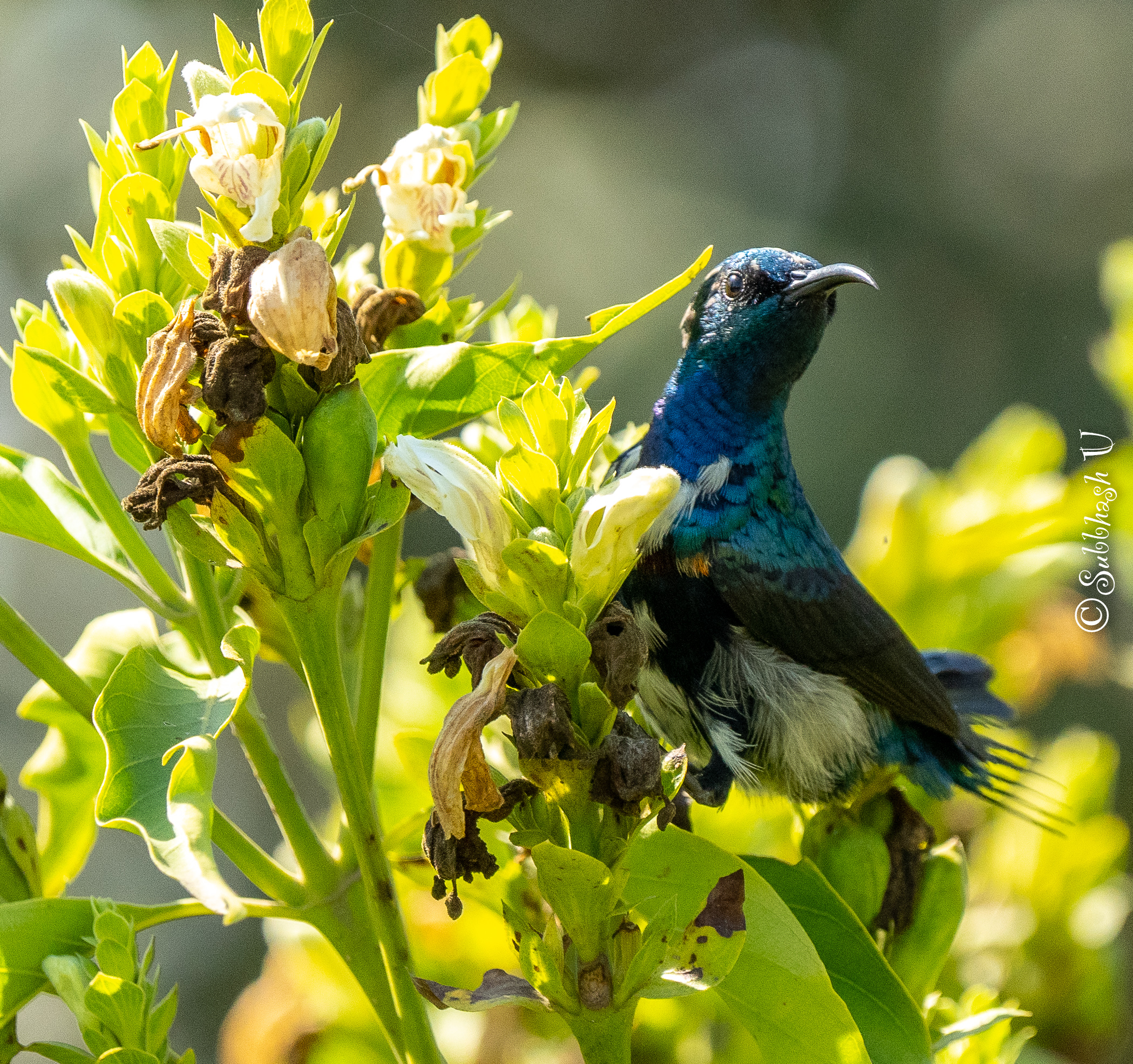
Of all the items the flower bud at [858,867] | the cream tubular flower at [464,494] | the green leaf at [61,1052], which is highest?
the cream tubular flower at [464,494]

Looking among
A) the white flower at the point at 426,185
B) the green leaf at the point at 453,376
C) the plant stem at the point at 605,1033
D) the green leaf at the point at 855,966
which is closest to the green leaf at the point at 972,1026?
the green leaf at the point at 855,966

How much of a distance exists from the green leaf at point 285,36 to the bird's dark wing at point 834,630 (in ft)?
1.92

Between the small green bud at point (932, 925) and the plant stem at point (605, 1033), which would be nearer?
the plant stem at point (605, 1033)

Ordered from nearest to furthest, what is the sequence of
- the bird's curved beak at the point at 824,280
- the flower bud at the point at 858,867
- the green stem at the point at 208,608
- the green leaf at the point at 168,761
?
the green leaf at the point at 168,761 → the green stem at the point at 208,608 → the flower bud at the point at 858,867 → the bird's curved beak at the point at 824,280

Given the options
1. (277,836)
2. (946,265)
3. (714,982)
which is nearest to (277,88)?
(714,982)

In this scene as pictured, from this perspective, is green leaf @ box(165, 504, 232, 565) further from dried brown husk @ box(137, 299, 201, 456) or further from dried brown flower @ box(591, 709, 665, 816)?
dried brown flower @ box(591, 709, 665, 816)

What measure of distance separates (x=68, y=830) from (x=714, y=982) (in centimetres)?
47

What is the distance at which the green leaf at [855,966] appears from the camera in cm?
61

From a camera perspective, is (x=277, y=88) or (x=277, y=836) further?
(x=277, y=836)

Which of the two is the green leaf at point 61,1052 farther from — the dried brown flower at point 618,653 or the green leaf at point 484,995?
the dried brown flower at point 618,653

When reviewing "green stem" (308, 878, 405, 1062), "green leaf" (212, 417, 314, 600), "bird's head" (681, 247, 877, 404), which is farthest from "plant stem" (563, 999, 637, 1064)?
"bird's head" (681, 247, 877, 404)

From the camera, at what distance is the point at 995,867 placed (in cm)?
114

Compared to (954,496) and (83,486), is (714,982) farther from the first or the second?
(954,496)

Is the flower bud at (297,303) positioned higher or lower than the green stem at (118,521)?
higher
